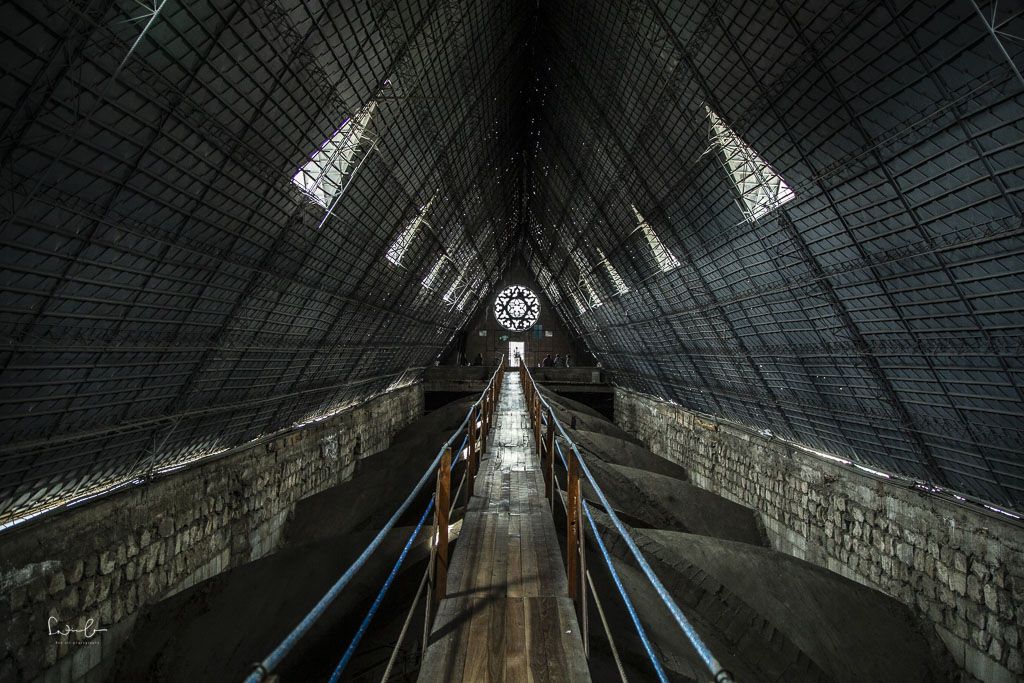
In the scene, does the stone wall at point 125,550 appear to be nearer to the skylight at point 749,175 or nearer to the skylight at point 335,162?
the skylight at point 335,162

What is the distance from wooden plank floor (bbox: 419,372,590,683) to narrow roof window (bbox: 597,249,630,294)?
13.2m

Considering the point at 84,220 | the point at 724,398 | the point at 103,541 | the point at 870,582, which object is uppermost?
the point at 84,220

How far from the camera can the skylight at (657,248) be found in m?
13.9

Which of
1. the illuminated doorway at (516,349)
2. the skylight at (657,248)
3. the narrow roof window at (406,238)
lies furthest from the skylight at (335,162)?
the illuminated doorway at (516,349)

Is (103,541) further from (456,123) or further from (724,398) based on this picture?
(724,398)

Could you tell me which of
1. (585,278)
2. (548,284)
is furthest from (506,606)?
(548,284)

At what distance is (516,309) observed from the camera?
39.7 metres

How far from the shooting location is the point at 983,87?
5.07m

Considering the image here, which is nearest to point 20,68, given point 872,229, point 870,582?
point 872,229

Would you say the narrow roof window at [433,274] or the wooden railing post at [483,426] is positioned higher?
the narrow roof window at [433,274]

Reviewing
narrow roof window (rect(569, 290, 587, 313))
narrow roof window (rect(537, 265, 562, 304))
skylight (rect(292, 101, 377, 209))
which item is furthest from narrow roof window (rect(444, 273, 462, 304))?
skylight (rect(292, 101, 377, 209))

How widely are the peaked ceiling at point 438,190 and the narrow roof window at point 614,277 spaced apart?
3861mm

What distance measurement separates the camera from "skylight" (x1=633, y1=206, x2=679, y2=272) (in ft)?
A: 45.5

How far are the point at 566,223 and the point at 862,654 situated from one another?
17988 millimetres
